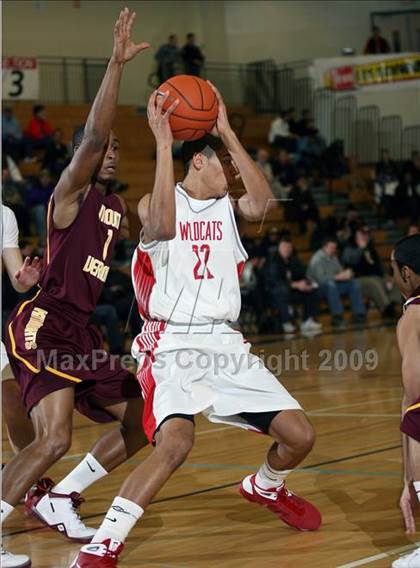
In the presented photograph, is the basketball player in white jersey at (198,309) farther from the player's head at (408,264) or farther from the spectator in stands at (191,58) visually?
the spectator in stands at (191,58)

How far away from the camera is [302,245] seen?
19.4 metres

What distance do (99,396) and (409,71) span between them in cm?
1969

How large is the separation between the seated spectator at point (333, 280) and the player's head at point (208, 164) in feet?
37.3

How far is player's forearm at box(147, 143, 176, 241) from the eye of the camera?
14.5 feet

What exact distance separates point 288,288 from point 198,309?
11.1 m

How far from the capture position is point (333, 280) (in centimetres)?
1641

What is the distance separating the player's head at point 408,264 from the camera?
186 inches

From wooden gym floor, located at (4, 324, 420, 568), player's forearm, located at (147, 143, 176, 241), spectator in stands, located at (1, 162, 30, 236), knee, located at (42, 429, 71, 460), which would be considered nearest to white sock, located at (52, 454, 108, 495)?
wooden gym floor, located at (4, 324, 420, 568)

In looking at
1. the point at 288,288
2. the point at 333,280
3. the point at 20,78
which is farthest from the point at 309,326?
the point at 20,78

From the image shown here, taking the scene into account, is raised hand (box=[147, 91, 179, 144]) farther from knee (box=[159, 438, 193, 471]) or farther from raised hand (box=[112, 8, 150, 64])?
knee (box=[159, 438, 193, 471])

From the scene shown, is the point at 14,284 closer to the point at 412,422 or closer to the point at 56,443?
the point at 56,443

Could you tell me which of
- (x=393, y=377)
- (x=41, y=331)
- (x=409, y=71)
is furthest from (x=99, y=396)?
(x=409, y=71)

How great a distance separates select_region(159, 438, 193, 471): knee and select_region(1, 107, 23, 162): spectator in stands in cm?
1334

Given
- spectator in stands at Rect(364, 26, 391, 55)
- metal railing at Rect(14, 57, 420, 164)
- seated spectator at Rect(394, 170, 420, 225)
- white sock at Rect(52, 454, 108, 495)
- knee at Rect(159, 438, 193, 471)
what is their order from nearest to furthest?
knee at Rect(159, 438, 193, 471)
white sock at Rect(52, 454, 108, 495)
seated spectator at Rect(394, 170, 420, 225)
metal railing at Rect(14, 57, 420, 164)
spectator in stands at Rect(364, 26, 391, 55)
